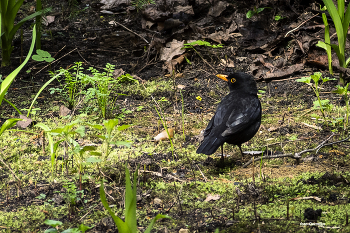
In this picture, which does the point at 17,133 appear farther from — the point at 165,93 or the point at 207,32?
the point at 207,32

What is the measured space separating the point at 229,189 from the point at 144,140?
1375 mm

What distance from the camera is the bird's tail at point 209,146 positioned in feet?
10.1

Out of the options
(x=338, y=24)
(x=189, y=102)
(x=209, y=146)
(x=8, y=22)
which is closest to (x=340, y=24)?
(x=338, y=24)

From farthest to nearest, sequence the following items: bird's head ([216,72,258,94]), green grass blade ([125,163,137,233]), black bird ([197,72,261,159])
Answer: bird's head ([216,72,258,94]) < black bird ([197,72,261,159]) < green grass blade ([125,163,137,233])

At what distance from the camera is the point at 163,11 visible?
7.02 metres

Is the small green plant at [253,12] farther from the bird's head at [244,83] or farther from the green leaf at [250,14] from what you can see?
the bird's head at [244,83]

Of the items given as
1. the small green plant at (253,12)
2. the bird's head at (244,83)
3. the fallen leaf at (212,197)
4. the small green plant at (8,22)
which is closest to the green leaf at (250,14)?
the small green plant at (253,12)

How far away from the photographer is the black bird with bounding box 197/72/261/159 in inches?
126

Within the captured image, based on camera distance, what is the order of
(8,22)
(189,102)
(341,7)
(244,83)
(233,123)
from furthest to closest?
(8,22) < (189,102) < (341,7) < (244,83) < (233,123)

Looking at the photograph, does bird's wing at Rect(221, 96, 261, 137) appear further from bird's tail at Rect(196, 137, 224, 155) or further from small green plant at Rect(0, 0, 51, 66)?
small green plant at Rect(0, 0, 51, 66)

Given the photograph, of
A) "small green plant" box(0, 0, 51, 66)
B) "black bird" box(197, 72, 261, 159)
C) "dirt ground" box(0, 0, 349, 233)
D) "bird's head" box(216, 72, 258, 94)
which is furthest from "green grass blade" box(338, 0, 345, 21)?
"small green plant" box(0, 0, 51, 66)

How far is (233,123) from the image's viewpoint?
333 centimetres

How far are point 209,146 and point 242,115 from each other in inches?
20.3

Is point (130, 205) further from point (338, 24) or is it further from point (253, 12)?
point (253, 12)
